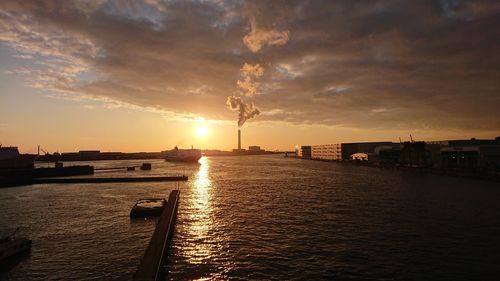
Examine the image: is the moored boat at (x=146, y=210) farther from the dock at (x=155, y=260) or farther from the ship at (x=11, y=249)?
the ship at (x=11, y=249)

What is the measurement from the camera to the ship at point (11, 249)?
32.7m

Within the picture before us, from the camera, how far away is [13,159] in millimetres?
142375

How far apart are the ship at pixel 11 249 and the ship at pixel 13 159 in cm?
12801

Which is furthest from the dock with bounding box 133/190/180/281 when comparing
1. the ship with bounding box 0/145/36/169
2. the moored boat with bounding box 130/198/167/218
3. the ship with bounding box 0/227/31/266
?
the ship with bounding box 0/145/36/169

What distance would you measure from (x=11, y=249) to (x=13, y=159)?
5231 inches

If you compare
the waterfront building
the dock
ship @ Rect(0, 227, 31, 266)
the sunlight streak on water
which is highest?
the waterfront building

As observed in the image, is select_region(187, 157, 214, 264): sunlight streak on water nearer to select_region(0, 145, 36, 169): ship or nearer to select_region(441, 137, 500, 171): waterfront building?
select_region(441, 137, 500, 171): waterfront building

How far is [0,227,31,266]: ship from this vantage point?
1288 inches

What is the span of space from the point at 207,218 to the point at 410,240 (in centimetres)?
2867

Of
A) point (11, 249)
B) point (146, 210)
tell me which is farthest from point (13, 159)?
point (11, 249)

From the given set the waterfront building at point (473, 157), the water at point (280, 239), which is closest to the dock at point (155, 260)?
the water at point (280, 239)

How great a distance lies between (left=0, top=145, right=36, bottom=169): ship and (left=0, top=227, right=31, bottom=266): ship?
12801 centimetres

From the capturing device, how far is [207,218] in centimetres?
5241

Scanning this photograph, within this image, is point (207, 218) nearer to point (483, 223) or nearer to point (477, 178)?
point (483, 223)
